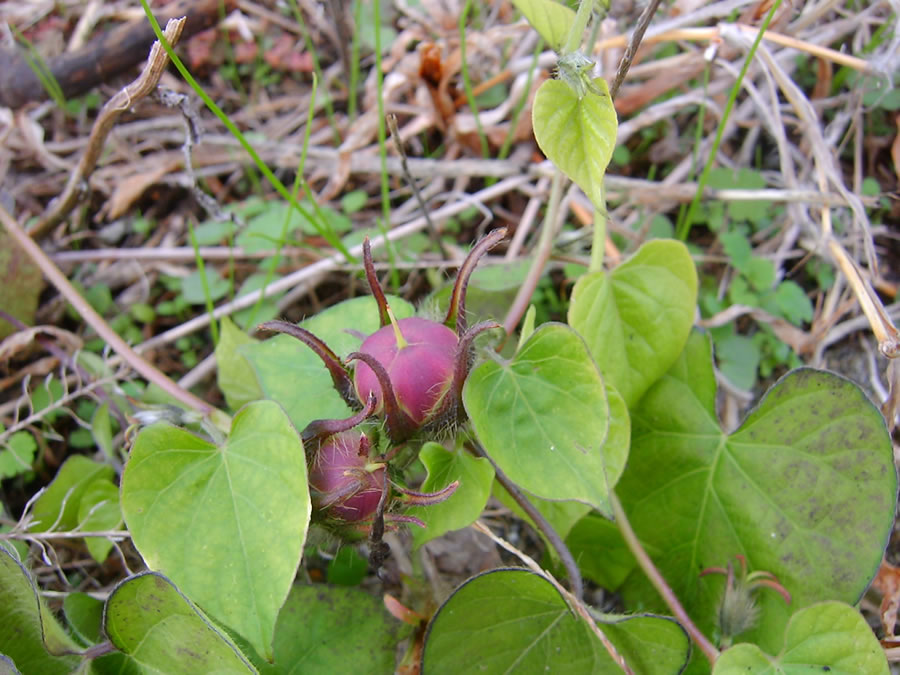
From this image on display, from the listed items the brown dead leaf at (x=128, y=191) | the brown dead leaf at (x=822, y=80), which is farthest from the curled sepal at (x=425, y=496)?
the brown dead leaf at (x=822, y=80)

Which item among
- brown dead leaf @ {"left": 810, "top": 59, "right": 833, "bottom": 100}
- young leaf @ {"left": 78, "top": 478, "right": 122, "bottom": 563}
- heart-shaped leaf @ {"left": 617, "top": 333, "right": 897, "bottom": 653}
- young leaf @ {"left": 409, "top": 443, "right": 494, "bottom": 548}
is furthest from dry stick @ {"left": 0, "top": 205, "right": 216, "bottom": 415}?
brown dead leaf @ {"left": 810, "top": 59, "right": 833, "bottom": 100}

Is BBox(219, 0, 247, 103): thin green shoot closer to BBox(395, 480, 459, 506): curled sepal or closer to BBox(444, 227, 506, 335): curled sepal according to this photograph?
BBox(444, 227, 506, 335): curled sepal

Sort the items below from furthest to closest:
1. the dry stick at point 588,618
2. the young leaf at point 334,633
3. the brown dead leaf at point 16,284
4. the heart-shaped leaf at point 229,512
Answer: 1. the brown dead leaf at point 16,284
2. the young leaf at point 334,633
3. the dry stick at point 588,618
4. the heart-shaped leaf at point 229,512

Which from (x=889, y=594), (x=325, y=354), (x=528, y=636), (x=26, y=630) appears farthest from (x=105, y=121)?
(x=889, y=594)

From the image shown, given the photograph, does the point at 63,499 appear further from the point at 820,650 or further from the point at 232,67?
the point at 232,67

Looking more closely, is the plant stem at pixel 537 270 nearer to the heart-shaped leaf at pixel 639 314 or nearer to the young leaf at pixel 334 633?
the heart-shaped leaf at pixel 639 314

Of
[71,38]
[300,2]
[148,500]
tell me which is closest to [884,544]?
[148,500]

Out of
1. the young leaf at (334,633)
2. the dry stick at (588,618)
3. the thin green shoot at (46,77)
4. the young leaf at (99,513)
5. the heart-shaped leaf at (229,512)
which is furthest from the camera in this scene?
the thin green shoot at (46,77)

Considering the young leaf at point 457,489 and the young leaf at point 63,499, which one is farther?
the young leaf at point 63,499
